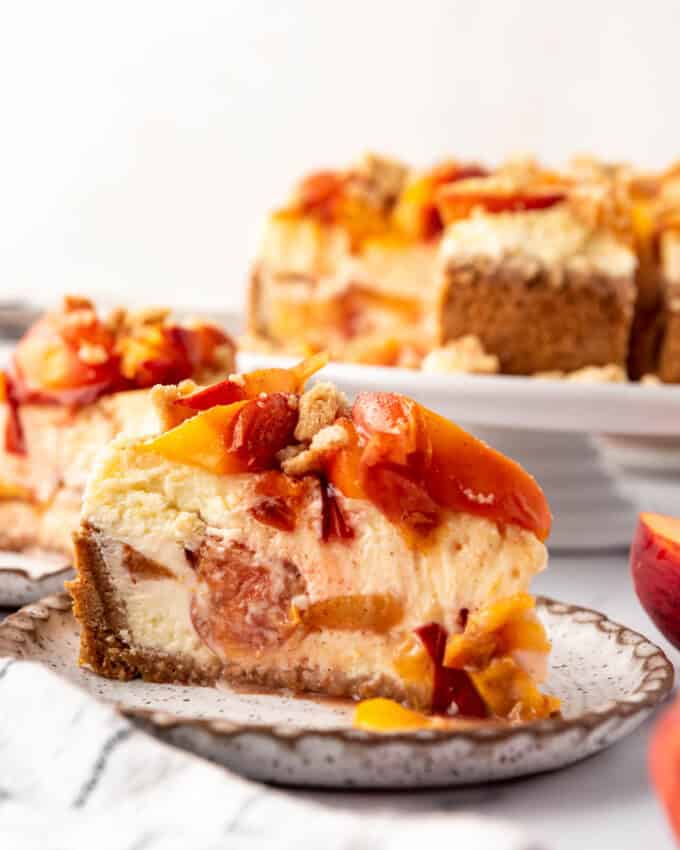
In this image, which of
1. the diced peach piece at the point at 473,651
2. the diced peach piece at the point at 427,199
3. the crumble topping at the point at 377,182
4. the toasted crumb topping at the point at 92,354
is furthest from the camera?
the crumble topping at the point at 377,182

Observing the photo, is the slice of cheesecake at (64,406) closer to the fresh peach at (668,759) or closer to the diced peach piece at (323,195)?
the diced peach piece at (323,195)

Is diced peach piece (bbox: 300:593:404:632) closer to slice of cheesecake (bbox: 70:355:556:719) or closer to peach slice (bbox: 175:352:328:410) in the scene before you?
slice of cheesecake (bbox: 70:355:556:719)

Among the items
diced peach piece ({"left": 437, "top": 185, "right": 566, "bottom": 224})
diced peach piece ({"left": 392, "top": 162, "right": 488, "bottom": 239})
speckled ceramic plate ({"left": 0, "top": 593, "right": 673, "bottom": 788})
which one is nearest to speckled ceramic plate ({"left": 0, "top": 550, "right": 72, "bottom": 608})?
speckled ceramic plate ({"left": 0, "top": 593, "right": 673, "bottom": 788})

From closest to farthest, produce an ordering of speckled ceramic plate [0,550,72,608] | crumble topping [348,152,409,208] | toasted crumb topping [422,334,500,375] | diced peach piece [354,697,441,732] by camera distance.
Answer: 1. diced peach piece [354,697,441,732]
2. speckled ceramic plate [0,550,72,608]
3. toasted crumb topping [422,334,500,375]
4. crumble topping [348,152,409,208]

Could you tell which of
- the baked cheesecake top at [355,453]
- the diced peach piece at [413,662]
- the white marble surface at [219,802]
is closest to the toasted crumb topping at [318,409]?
the baked cheesecake top at [355,453]

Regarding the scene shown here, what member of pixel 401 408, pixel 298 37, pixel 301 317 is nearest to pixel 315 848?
pixel 401 408

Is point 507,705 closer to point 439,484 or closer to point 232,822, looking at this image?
point 439,484
